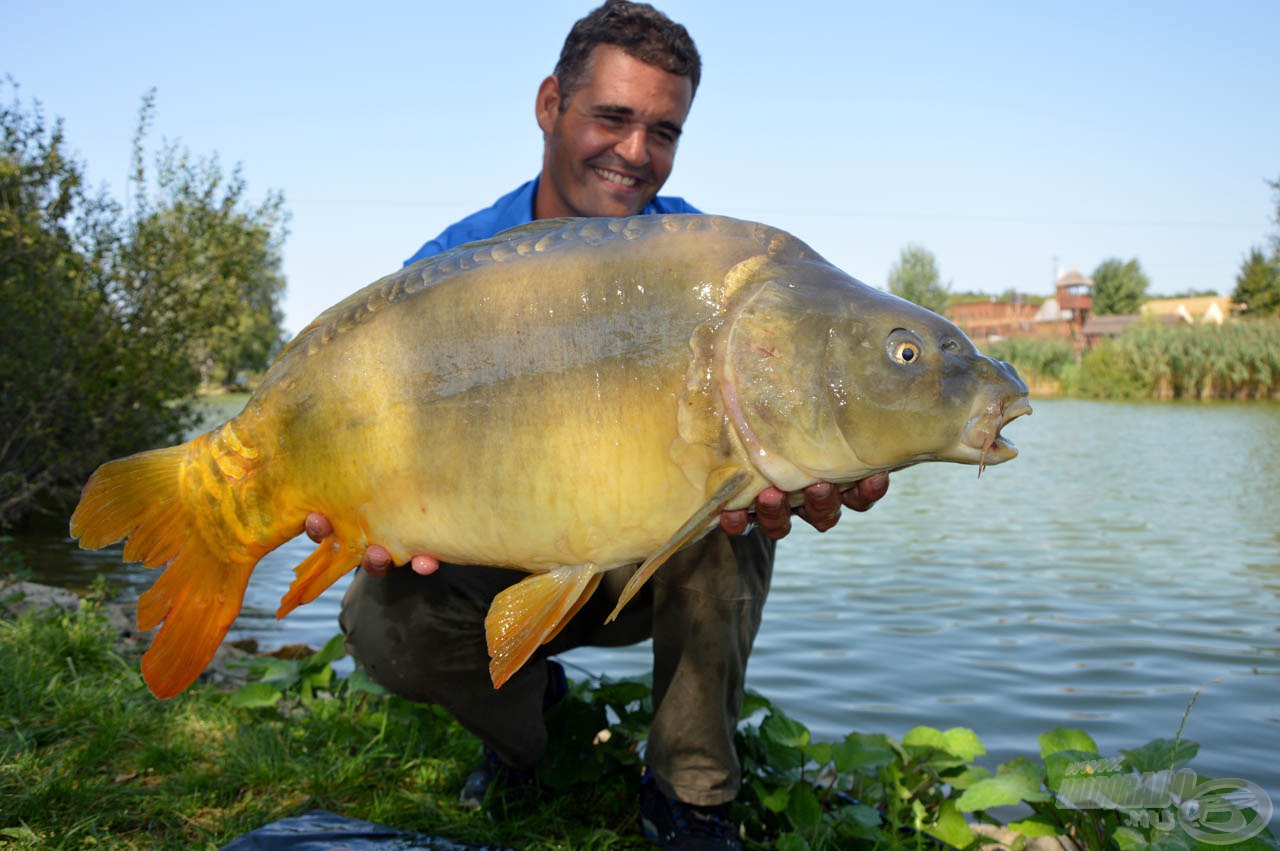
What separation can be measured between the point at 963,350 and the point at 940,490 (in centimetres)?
991

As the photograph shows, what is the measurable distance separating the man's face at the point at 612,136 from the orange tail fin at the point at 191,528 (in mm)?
1563

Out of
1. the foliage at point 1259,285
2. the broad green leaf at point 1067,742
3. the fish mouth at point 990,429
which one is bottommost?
the broad green leaf at point 1067,742

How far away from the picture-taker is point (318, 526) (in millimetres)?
1912

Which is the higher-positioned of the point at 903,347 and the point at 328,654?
the point at 903,347

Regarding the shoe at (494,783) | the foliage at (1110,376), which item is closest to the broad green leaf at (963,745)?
the shoe at (494,783)

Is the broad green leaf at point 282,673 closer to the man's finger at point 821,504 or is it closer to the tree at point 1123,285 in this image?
the man's finger at point 821,504

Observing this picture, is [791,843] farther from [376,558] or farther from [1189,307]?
[1189,307]

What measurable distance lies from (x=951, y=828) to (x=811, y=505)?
3.24ft

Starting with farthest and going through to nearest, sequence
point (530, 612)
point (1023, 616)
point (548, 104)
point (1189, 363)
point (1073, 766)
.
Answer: point (1189, 363)
point (1023, 616)
point (548, 104)
point (1073, 766)
point (530, 612)

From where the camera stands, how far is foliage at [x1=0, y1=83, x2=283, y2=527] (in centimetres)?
745

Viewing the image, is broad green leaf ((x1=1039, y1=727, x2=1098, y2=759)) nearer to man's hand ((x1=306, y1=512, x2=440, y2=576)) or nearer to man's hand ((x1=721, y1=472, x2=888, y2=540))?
man's hand ((x1=721, y1=472, x2=888, y2=540))

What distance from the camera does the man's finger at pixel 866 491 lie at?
1901mm

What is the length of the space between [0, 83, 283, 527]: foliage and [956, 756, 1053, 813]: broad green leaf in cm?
596

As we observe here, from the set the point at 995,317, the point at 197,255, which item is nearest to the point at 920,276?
the point at 995,317
